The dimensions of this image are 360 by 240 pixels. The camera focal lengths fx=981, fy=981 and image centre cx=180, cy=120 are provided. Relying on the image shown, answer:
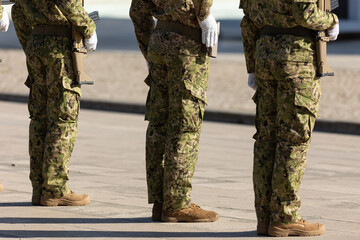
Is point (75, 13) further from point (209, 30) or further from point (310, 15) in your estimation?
point (310, 15)

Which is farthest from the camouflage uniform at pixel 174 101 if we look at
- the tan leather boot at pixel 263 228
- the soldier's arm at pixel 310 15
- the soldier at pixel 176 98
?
the soldier's arm at pixel 310 15

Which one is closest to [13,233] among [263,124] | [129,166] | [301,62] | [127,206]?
[127,206]

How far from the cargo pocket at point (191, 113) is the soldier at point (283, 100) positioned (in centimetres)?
48

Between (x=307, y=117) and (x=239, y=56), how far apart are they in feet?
59.9

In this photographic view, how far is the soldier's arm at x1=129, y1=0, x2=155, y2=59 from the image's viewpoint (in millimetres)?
6824

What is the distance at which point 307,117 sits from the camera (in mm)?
6109

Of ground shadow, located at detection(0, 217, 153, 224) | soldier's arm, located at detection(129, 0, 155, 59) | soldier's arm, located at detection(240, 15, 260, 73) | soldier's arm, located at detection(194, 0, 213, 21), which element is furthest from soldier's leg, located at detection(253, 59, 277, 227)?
soldier's arm, located at detection(129, 0, 155, 59)

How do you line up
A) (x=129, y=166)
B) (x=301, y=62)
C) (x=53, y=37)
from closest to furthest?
(x=301, y=62) → (x=53, y=37) → (x=129, y=166)

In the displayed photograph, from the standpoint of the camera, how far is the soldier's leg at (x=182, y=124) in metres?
6.57

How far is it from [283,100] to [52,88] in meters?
1.91

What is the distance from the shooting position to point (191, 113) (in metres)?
6.59

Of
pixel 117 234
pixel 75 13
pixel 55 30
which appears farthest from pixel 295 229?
pixel 55 30

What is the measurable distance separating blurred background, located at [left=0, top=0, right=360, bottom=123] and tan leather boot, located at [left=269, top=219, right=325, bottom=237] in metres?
7.53

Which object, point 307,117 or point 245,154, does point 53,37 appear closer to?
point 307,117
